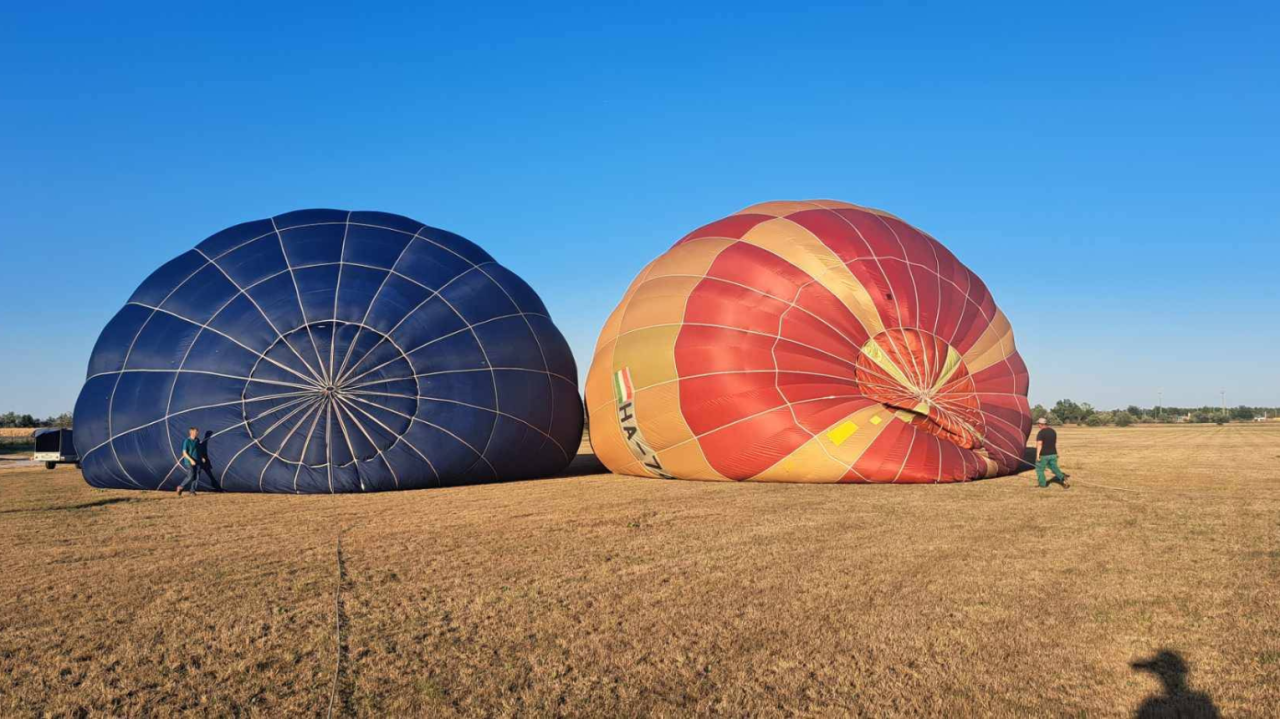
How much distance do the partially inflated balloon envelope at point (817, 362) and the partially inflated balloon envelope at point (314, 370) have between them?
2.25 meters

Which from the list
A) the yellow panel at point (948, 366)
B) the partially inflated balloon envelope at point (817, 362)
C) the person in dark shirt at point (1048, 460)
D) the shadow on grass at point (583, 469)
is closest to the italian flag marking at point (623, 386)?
the partially inflated balloon envelope at point (817, 362)

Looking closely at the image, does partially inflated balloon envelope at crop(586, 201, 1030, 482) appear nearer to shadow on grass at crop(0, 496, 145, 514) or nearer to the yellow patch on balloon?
the yellow patch on balloon

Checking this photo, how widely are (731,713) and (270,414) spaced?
9.74 meters

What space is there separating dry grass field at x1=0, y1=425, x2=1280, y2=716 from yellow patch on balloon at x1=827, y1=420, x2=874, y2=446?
2328 millimetres

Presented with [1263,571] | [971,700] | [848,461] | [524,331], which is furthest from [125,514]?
[1263,571]

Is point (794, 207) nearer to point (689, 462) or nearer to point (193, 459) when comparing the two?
point (689, 462)

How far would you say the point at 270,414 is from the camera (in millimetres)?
11328

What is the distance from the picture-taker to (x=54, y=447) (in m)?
20.6

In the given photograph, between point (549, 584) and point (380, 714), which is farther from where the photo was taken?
point (549, 584)

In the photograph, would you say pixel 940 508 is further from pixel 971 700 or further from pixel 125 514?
pixel 125 514

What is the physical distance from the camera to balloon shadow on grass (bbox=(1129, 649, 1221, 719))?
3084 mm

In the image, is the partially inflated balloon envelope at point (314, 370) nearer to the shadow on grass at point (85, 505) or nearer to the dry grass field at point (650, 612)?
the shadow on grass at point (85, 505)

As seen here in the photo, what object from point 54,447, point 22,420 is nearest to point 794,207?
point 54,447

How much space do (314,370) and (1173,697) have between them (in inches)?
413
